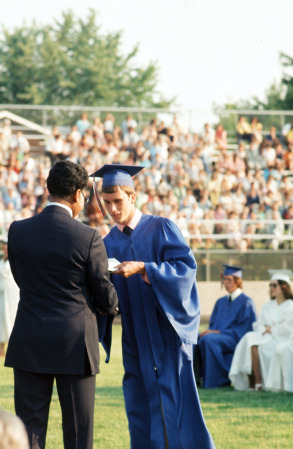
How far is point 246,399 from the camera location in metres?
9.83

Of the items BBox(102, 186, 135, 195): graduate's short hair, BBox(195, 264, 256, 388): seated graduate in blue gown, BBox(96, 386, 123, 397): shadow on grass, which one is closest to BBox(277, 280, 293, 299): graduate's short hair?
BBox(195, 264, 256, 388): seated graduate in blue gown

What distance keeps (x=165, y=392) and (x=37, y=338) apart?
1.00 meters

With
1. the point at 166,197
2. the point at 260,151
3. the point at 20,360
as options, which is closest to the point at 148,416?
the point at 20,360

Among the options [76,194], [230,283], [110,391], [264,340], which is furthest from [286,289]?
[76,194]

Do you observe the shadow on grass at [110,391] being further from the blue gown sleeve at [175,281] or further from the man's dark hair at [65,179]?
the man's dark hair at [65,179]

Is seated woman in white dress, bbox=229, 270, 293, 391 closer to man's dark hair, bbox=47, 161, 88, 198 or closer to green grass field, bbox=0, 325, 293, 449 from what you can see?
green grass field, bbox=0, 325, 293, 449

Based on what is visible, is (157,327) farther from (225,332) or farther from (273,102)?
(273,102)

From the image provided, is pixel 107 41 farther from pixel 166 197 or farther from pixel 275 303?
pixel 275 303

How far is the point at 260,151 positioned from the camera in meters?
24.2

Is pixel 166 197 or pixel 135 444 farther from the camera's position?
pixel 166 197

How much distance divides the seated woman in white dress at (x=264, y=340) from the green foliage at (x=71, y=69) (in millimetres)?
43782

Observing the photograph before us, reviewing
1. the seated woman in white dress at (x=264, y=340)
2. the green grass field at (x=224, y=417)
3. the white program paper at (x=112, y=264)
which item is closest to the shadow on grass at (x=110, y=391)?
the green grass field at (x=224, y=417)

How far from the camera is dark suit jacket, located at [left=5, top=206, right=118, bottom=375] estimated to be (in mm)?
4449

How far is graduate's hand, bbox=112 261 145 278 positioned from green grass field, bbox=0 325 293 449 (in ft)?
9.01
